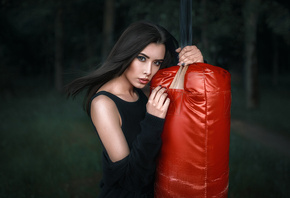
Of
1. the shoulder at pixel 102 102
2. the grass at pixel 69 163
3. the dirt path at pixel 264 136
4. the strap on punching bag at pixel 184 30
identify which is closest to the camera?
the strap on punching bag at pixel 184 30

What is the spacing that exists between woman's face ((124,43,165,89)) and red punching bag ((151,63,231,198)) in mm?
413

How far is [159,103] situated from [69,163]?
165 inches

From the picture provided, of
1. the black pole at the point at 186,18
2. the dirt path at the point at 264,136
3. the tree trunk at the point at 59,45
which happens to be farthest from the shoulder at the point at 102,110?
the tree trunk at the point at 59,45

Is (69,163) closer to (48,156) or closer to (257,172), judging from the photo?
(48,156)

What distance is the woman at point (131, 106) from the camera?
142cm

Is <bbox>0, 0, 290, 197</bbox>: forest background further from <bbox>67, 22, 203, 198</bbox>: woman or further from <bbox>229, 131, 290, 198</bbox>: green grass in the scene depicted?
<bbox>67, 22, 203, 198</bbox>: woman

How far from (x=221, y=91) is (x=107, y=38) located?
7.49 metres

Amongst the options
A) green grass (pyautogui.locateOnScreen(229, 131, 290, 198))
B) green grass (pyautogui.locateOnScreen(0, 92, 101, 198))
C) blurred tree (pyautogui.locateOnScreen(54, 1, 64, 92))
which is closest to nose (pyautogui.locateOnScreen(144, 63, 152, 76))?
green grass (pyautogui.locateOnScreen(0, 92, 101, 198))

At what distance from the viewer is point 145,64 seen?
5.85ft

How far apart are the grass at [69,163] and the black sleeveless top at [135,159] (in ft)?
6.54

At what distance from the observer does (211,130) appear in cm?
127

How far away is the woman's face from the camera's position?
1757 mm

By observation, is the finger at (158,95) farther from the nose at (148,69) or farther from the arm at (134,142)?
the nose at (148,69)

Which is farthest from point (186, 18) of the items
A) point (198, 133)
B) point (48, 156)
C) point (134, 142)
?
point (48, 156)
